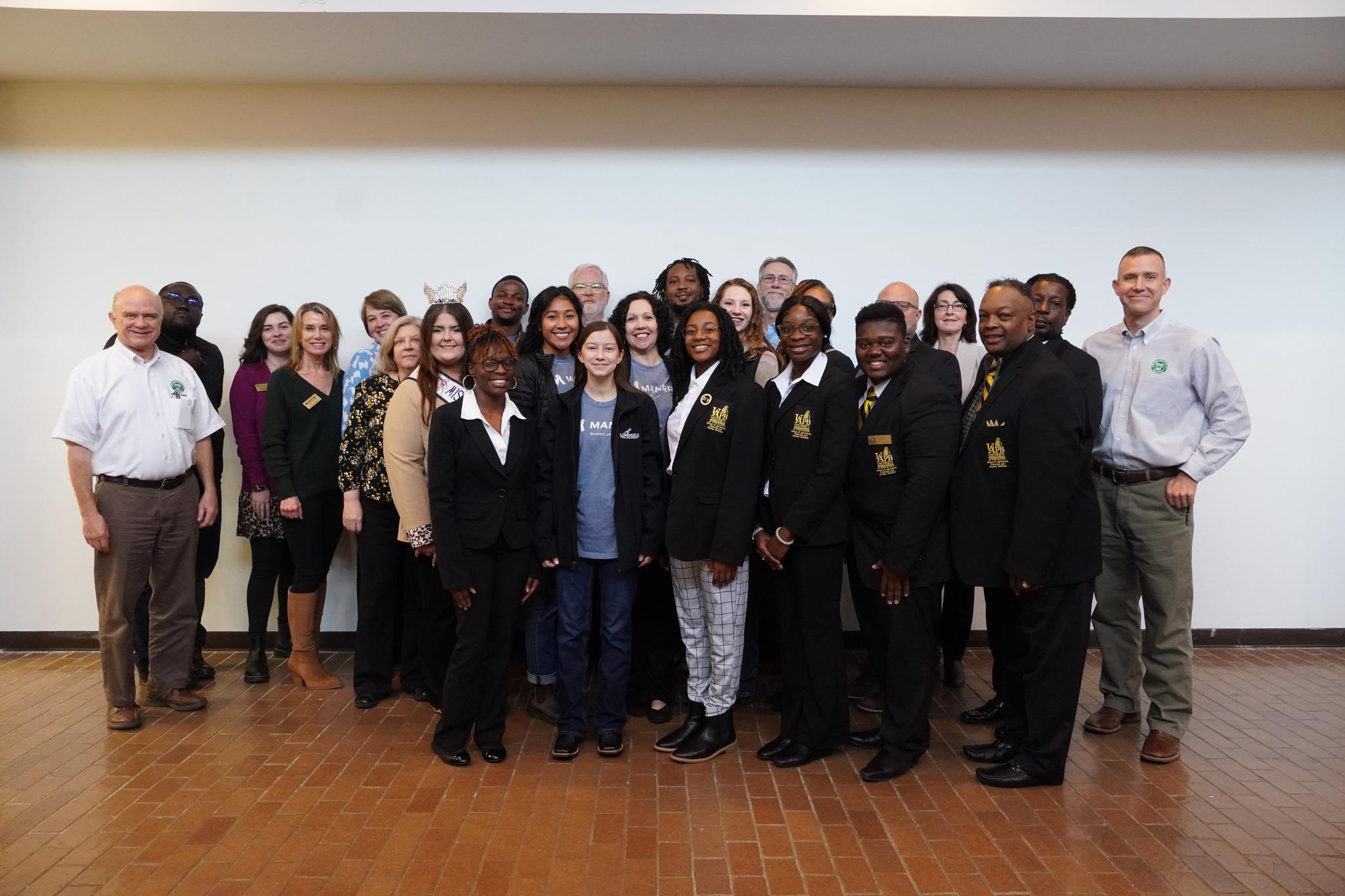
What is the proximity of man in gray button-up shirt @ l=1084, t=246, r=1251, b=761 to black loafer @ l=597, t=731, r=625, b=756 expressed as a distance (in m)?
2.31

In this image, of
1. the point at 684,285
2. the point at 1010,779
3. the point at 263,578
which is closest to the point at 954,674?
the point at 1010,779

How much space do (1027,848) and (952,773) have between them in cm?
64

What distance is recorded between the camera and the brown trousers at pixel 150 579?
4270 millimetres

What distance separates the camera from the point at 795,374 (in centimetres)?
384

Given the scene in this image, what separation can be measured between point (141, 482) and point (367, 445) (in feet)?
3.52

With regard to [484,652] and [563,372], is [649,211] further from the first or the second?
[484,652]

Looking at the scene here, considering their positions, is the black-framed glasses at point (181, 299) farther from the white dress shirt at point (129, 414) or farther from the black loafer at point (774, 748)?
the black loafer at point (774, 748)

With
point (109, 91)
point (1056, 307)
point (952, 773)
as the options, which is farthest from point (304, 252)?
point (952, 773)

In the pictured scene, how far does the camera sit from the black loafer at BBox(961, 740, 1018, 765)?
389cm

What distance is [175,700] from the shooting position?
452 centimetres

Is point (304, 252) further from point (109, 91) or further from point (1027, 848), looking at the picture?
point (1027, 848)

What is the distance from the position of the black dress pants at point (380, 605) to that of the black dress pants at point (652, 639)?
48.4 inches

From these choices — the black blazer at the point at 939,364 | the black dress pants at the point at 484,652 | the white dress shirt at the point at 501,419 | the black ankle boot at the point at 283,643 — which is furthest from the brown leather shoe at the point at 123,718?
the black blazer at the point at 939,364

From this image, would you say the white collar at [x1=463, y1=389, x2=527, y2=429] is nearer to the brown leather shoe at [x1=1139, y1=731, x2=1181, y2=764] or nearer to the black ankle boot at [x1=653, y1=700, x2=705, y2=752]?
the black ankle boot at [x1=653, y1=700, x2=705, y2=752]
